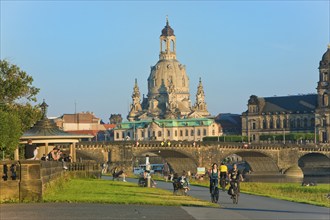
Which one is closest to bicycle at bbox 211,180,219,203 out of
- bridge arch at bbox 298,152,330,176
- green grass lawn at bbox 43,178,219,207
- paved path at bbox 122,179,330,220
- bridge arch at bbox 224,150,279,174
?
paved path at bbox 122,179,330,220

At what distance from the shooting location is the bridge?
136 meters

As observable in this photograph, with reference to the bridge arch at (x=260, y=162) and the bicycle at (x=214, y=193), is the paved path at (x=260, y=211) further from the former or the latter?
the bridge arch at (x=260, y=162)

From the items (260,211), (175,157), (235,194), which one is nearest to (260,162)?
(175,157)

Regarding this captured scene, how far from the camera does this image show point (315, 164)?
17950 cm

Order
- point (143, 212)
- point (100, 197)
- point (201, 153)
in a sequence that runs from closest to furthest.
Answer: point (143, 212)
point (100, 197)
point (201, 153)

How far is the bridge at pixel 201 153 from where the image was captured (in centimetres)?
13625

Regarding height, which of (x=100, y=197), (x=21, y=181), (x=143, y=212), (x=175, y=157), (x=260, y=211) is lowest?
(x=260, y=211)

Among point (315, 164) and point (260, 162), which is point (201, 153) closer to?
point (260, 162)

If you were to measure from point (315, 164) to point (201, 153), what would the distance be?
1575 inches

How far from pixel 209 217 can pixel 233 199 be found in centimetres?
895

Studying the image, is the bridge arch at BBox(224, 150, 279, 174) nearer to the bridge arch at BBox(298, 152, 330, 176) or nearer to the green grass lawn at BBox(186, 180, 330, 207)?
the bridge arch at BBox(298, 152, 330, 176)

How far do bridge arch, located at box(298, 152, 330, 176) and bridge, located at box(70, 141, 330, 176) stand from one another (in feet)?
6.25

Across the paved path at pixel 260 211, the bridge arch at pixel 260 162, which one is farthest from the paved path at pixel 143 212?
the bridge arch at pixel 260 162

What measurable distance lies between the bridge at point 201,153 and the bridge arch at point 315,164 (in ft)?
6.25
